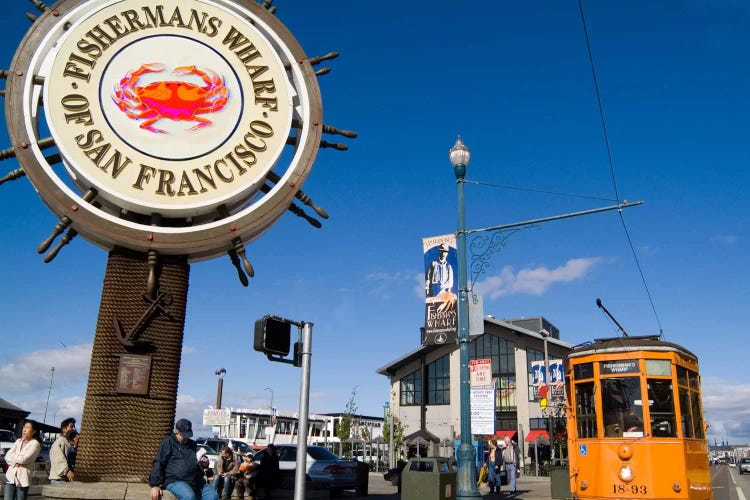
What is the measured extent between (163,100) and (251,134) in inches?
48.4

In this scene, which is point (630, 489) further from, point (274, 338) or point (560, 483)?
point (274, 338)

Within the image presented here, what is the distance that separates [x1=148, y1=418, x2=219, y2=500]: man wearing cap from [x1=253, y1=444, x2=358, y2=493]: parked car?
32.1ft

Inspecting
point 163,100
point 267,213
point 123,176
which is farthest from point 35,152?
point 267,213

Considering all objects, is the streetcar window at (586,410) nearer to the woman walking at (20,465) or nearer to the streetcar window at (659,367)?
the streetcar window at (659,367)

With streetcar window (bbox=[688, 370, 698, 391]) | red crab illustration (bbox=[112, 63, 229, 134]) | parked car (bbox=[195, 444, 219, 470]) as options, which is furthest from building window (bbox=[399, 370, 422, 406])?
red crab illustration (bbox=[112, 63, 229, 134])

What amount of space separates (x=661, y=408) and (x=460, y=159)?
7.69 meters

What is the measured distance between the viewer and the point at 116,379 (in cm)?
788

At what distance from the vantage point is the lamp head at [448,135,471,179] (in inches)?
639

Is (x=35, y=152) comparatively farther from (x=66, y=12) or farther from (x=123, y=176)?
(x=66, y=12)

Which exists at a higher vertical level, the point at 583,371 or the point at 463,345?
the point at 463,345

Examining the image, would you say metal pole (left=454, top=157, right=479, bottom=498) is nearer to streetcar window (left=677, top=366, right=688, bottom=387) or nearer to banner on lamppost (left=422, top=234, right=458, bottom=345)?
banner on lamppost (left=422, top=234, right=458, bottom=345)

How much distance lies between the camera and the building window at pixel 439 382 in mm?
51253

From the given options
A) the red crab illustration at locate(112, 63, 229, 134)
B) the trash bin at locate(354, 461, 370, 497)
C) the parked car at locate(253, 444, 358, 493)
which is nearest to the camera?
the red crab illustration at locate(112, 63, 229, 134)

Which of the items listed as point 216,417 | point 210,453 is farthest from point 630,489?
point 216,417
